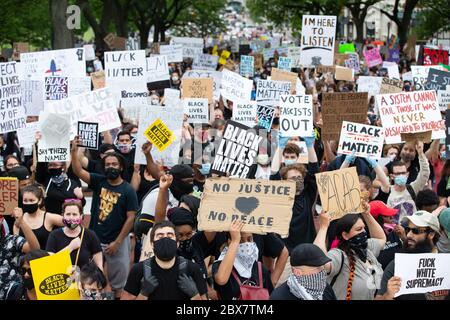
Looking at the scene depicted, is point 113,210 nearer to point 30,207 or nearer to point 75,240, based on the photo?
point 30,207

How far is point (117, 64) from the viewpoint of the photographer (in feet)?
49.4

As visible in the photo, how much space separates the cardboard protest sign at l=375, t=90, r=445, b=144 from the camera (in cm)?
1172

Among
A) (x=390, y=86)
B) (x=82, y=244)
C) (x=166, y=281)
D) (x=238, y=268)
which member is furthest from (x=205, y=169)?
(x=390, y=86)

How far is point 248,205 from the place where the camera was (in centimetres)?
668

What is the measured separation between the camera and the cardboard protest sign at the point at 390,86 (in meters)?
16.8

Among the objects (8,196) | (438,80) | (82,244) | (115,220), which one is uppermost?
(438,80)

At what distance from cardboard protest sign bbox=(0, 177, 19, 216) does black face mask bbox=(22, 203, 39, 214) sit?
0.69 ft

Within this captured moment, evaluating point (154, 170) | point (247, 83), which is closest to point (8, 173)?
point (154, 170)

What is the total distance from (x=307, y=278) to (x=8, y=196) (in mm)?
3017

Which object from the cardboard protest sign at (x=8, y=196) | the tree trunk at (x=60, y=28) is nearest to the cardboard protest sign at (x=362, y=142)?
the cardboard protest sign at (x=8, y=196)

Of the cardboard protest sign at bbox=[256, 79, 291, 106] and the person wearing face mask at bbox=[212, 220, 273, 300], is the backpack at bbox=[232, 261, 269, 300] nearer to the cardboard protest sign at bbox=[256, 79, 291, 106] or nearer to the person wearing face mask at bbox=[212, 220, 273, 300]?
the person wearing face mask at bbox=[212, 220, 273, 300]

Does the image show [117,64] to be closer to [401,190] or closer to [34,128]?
[34,128]

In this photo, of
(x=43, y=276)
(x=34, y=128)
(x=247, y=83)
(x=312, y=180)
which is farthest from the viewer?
(x=247, y=83)

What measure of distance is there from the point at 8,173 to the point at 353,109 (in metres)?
4.27
